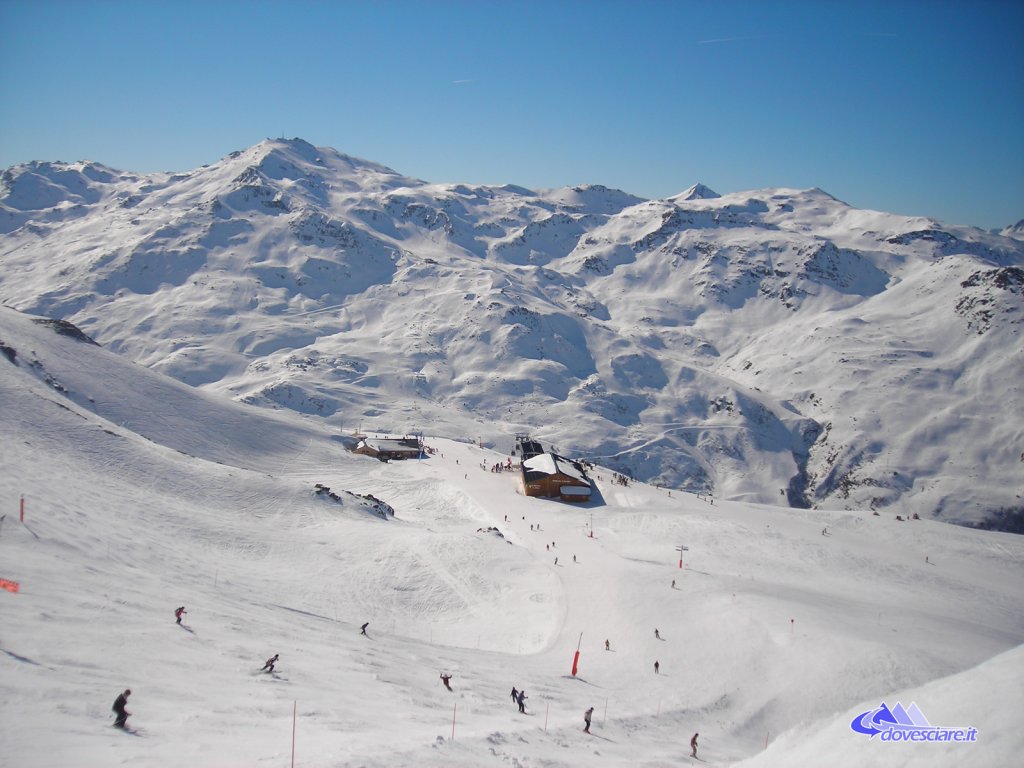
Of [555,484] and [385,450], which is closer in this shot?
[555,484]

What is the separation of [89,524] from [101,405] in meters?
38.4

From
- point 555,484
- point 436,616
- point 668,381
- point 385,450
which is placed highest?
point 668,381

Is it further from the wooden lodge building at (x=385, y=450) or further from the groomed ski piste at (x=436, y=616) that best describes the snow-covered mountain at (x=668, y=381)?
the groomed ski piste at (x=436, y=616)

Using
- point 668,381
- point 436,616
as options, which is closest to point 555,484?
point 436,616

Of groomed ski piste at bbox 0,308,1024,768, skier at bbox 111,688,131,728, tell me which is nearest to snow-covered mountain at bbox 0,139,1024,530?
groomed ski piste at bbox 0,308,1024,768

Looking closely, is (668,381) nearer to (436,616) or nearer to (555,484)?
(555,484)

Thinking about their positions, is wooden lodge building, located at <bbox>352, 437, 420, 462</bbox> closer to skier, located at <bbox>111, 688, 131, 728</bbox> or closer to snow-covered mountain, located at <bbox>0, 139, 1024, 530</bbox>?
snow-covered mountain, located at <bbox>0, 139, 1024, 530</bbox>

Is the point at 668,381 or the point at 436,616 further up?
the point at 668,381

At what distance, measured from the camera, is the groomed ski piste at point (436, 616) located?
53.8 ft

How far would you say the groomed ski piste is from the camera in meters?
16.4

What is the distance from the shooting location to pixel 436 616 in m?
37.1

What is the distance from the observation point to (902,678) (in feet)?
98.5

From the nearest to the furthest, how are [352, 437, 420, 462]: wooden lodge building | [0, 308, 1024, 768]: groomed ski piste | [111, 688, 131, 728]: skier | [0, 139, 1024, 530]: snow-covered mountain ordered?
[111, 688, 131, 728]: skier → [0, 308, 1024, 768]: groomed ski piste → [352, 437, 420, 462]: wooden lodge building → [0, 139, 1024, 530]: snow-covered mountain

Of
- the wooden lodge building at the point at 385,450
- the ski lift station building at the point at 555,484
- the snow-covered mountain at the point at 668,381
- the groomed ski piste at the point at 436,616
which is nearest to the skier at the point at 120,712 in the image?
the groomed ski piste at the point at 436,616
